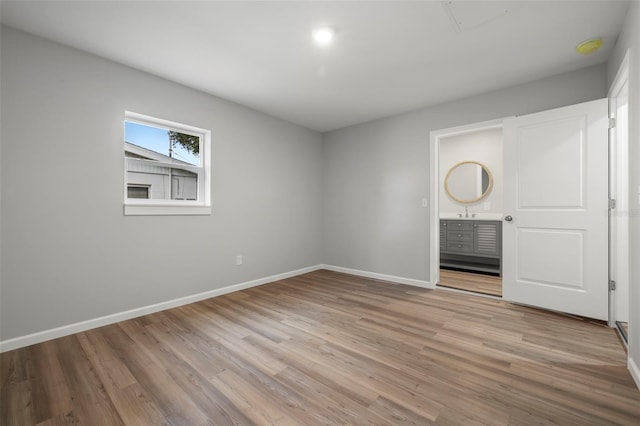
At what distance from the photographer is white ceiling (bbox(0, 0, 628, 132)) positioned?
199 centimetres

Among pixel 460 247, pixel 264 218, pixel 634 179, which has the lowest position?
pixel 460 247

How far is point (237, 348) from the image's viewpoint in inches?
86.0

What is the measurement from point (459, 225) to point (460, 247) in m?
0.39

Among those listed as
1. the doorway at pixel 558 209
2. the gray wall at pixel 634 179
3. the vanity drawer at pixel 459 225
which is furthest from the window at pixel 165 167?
the vanity drawer at pixel 459 225

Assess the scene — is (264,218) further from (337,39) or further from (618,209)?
(618,209)

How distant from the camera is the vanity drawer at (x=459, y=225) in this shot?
476cm

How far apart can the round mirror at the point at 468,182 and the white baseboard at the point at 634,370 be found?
3541mm

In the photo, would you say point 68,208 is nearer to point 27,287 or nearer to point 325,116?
point 27,287

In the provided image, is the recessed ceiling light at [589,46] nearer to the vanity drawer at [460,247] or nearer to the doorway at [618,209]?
the doorway at [618,209]

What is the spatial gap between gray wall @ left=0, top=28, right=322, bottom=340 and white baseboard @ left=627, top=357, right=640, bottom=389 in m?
3.74

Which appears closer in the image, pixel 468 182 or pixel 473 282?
pixel 473 282

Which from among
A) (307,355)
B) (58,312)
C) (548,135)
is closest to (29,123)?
(58,312)

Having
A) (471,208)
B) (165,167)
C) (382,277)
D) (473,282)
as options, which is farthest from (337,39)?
(471,208)

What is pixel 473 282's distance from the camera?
13.4 feet
